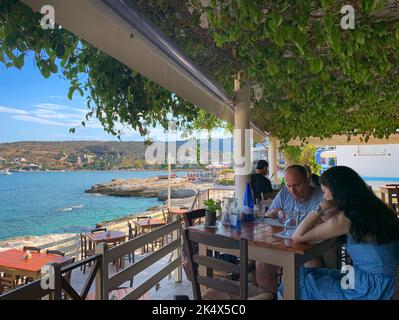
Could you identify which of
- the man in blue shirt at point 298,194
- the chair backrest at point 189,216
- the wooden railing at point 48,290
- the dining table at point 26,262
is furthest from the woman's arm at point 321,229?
the dining table at point 26,262

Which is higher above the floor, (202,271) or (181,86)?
(181,86)

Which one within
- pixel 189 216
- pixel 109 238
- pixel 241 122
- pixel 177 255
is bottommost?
pixel 109 238

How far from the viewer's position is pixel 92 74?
2.62m

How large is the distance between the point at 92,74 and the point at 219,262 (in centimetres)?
183

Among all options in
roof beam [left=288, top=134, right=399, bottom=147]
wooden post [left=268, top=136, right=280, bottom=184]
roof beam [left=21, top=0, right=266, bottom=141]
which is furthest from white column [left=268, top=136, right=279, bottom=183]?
roof beam [left=21, top=0, right=266, bottom=141]

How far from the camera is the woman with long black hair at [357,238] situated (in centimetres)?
177

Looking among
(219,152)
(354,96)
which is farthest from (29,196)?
(354,96)

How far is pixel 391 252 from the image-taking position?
1.77m

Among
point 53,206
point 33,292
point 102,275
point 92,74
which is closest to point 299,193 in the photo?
point 102,275

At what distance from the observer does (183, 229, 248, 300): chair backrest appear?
5.43ft

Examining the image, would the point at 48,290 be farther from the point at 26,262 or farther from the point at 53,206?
the point at 53,206
